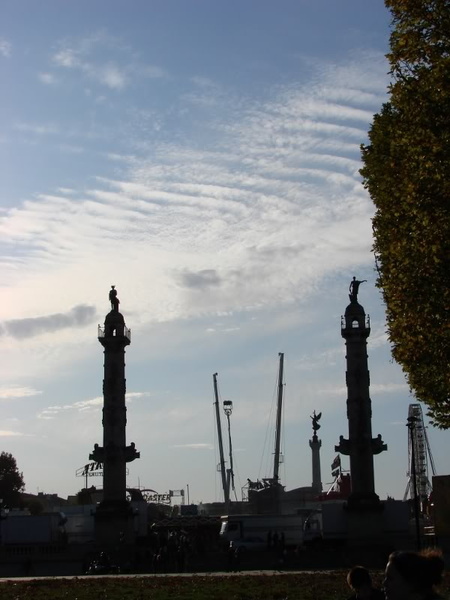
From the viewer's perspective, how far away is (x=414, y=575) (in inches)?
321

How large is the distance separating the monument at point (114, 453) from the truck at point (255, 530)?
733cm

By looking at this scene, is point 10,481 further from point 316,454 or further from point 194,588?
point 194,588

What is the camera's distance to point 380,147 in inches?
1441

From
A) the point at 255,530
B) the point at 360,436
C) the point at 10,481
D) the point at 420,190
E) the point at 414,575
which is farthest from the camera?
the point at 10,481

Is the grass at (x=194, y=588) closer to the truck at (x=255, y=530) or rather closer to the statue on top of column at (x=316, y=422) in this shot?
the truck at (x=255, y=530)

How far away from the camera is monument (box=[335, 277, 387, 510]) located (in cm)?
6850

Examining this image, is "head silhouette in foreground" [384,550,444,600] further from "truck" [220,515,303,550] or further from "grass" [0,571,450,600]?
"truck" [220,515,303,550]

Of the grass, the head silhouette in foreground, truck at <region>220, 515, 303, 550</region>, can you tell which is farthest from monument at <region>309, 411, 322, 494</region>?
the head silhouette in foreground

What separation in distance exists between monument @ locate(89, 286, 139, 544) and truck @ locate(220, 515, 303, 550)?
7.33m

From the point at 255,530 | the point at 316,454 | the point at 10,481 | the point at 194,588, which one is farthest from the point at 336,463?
the point at 194,588

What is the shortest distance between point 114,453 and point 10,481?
84017 mm

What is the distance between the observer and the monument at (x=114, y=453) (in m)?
68.8

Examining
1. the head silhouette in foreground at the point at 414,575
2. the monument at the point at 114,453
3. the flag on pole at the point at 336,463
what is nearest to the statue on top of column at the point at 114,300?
the monument at the point at 114,453

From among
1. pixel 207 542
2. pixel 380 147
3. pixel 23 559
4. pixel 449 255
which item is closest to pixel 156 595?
pixel 449 255
